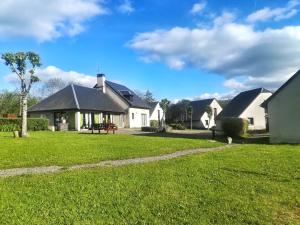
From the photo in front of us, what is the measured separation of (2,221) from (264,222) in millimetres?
4711

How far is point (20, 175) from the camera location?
11000 millimetres

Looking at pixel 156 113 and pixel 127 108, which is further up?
pixel 156 113

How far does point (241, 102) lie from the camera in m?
55.6

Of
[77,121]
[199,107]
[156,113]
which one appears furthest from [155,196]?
[199,107]

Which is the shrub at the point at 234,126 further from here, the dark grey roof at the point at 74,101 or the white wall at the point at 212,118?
the white wall at the point at 212,118

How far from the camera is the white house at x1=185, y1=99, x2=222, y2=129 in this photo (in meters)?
78.2

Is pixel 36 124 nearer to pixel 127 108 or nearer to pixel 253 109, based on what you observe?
pixel 127 108

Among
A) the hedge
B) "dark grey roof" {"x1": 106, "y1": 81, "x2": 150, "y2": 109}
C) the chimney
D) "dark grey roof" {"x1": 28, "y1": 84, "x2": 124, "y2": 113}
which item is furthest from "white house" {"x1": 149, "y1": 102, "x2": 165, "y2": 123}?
the hedge

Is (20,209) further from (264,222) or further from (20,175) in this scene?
(264,222)

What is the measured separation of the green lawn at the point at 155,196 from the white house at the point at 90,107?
98.1 ft

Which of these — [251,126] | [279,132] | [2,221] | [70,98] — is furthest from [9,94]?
[2,221]

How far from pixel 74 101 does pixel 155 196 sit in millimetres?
35089

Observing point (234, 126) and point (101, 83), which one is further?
point (101, 83)

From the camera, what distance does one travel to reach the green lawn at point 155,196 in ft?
23.5
